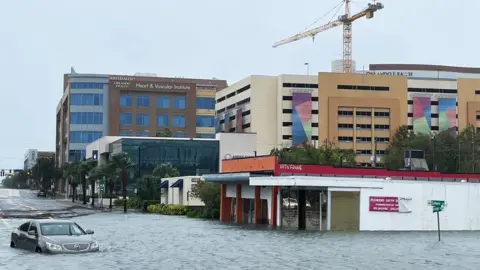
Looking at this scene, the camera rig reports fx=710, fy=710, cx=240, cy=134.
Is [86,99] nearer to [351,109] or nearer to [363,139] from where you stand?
[351,109]

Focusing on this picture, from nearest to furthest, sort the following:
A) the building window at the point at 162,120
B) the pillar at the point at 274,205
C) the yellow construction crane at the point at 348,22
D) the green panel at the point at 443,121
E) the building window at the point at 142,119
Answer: the pillar at the point at 274,205 < the green panel at the point at 443,121 < the building window at the point at 142,119 < the building window at the point at 162,120 < the yellow construction crane at the point at 348,22

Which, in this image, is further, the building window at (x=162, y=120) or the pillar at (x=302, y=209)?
the building window at (x=162, y=120)

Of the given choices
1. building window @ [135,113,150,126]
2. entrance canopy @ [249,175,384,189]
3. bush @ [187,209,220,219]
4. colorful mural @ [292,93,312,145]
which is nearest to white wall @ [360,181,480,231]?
entrance canopy @ [249,175,384,189]

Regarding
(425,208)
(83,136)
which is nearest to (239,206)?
(425,208)

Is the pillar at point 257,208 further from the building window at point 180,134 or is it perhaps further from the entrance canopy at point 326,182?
the building window at point 180,134

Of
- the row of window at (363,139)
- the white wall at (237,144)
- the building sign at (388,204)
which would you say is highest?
the row of window at (363,139)

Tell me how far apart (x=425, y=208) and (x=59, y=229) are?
32.0 meters

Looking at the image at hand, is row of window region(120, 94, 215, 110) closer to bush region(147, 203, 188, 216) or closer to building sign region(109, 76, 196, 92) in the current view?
building sign region(109, 76, 196, 92)

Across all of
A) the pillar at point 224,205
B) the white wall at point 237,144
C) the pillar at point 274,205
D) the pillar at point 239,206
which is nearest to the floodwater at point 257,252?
the pillar at point 274,205

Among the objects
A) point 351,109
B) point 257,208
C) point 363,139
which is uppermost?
point 351,109

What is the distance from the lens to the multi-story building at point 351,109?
14888 centimetres

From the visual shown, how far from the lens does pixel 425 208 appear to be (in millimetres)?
52562

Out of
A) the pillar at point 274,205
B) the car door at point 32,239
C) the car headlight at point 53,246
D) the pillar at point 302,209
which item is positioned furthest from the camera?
the pillar at point 274,205

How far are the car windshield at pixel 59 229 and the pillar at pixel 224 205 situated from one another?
38.6 metres
